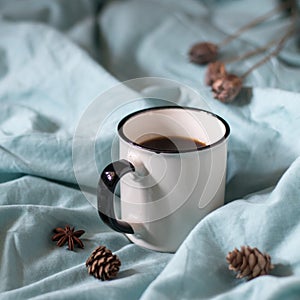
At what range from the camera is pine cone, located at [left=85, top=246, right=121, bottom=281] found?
2.03ft

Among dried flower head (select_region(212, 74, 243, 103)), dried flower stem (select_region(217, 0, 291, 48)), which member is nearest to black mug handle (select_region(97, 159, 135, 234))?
dried flower head (select_region(212, 74, 243, 103))

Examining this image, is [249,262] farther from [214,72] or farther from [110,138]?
[214,72]

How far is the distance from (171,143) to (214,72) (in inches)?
9.9

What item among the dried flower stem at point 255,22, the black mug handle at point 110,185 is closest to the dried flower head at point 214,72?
the dried flower stem at point 255,22

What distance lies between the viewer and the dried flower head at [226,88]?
850 mm

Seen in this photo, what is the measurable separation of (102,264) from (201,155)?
0.49 ft

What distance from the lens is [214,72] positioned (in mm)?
933

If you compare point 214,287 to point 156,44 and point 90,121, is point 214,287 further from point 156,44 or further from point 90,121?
point 156,44

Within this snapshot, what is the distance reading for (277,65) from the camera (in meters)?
0.98

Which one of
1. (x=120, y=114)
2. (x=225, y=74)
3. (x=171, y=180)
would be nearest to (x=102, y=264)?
(x=171, y=180)

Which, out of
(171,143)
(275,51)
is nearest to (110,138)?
(171,143)

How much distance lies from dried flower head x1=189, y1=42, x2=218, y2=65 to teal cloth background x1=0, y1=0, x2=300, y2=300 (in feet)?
0.05

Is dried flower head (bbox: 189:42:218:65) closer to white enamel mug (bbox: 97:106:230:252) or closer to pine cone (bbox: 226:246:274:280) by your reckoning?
white enamel mug (bbox: 97:106:230:252)

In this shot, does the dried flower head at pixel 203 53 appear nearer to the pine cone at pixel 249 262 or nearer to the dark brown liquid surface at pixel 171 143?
the dark brown liquid surface at pixel 171 143
